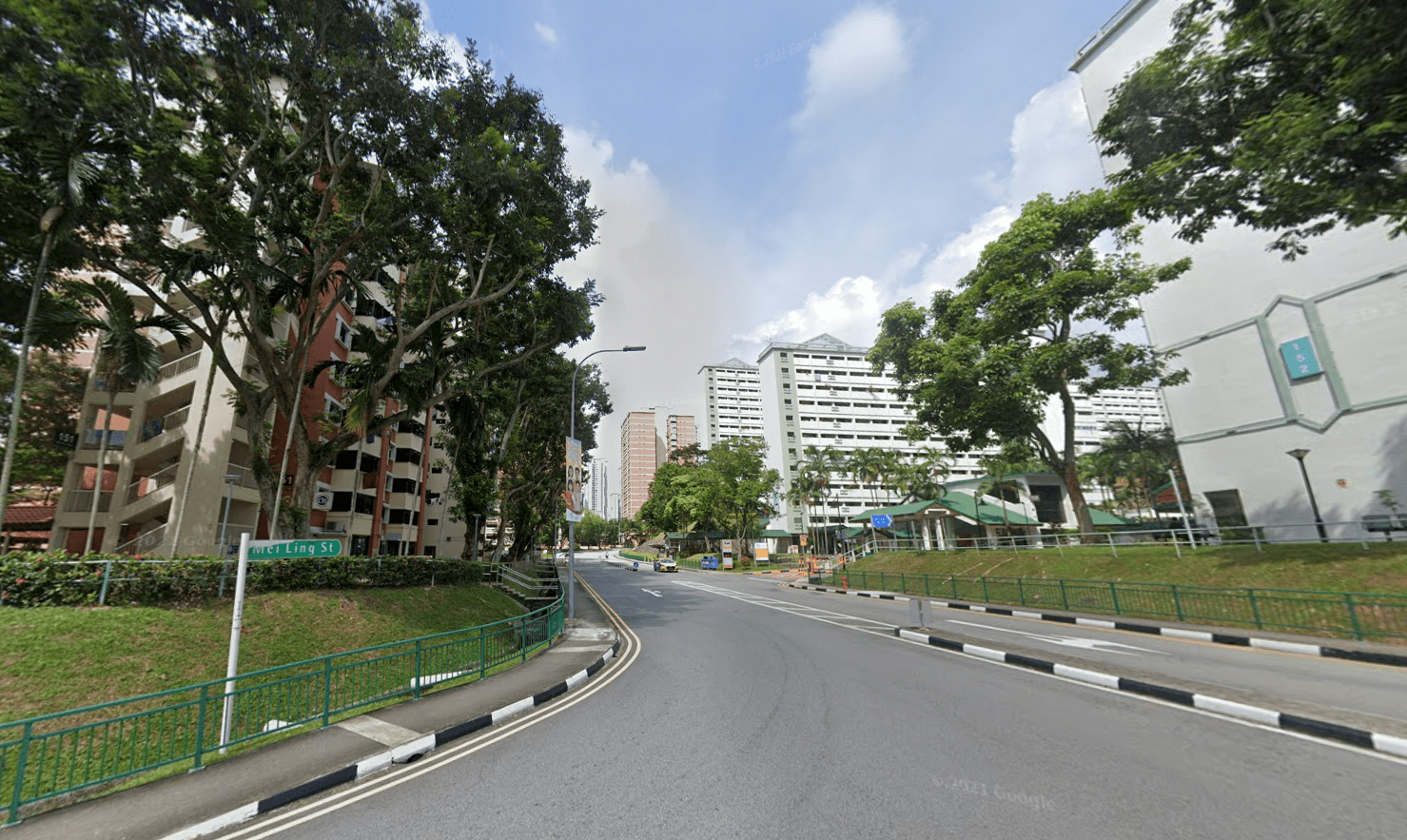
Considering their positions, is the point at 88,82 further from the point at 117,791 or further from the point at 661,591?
the point at 661,591

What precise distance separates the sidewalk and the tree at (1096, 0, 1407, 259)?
60.4 ft

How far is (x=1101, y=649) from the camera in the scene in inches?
441

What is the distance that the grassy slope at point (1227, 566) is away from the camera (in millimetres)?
15102

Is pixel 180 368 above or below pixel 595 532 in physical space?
above

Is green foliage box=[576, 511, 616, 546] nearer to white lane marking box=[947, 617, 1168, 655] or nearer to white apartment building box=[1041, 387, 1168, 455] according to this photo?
white apartment building box=[1041, 387, 1168, 455]

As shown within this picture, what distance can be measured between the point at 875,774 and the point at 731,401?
4945 inches

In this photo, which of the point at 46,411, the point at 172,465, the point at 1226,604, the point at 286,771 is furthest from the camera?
the point at 46,411

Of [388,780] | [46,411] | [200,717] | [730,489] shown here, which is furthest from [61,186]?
[730,489]

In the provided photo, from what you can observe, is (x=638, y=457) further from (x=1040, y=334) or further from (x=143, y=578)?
(x=143, y=578)

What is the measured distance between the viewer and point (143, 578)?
1125 cm

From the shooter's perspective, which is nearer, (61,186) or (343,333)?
(61,186)

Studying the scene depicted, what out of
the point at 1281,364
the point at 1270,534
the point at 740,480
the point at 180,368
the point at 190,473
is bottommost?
the point at 1270,534

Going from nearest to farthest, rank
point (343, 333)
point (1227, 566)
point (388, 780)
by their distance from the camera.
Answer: point (388, 780) < point (1227, 566) < point (343, 333)

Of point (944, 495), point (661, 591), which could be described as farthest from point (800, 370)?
point (661, 591)
